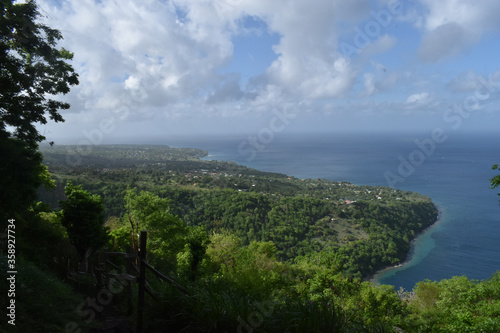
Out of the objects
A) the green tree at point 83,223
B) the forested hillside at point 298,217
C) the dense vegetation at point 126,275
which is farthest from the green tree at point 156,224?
the forested hillside at point 298,217

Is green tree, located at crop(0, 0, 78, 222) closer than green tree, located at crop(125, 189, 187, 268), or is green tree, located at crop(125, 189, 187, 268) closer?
green tree, located at crop(0, 0, 78, 222)

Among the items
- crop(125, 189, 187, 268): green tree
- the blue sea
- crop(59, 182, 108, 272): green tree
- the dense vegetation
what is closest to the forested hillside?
the blue sea

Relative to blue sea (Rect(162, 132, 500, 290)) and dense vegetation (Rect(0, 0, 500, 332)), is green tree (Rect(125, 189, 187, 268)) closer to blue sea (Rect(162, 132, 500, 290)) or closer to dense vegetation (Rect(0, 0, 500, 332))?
dense vegetation (Rect(0, 0, 500, 332))

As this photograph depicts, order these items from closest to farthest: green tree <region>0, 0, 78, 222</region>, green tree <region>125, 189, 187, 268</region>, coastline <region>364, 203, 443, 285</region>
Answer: green tree <region>0, 0, 78, 222</region>
green tree <region>125, 189, 187, 268</region>
coastline <region>364, 203, 443, 285</region>

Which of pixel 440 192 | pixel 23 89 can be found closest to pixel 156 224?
pixel 23 89

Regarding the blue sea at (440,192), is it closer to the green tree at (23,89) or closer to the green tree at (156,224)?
the green tree at (156,224)

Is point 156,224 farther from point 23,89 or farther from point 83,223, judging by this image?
point 23,89

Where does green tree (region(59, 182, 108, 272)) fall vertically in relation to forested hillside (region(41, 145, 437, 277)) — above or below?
above
